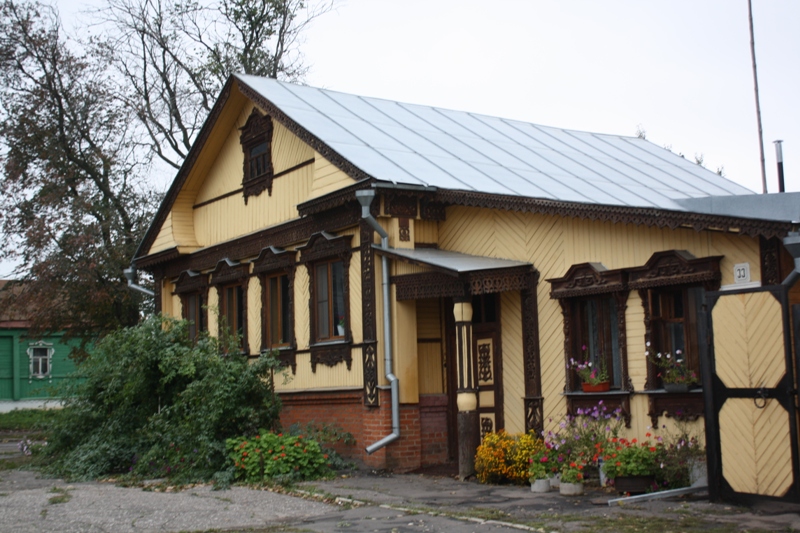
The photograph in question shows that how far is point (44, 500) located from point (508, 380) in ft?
20.9

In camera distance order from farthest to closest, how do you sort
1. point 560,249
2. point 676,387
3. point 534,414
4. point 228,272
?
1. point 228,272
2. point 534,414
3. point 560,249
4. point 676,387

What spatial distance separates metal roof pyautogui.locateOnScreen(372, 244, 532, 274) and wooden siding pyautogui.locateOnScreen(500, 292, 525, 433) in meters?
0.59

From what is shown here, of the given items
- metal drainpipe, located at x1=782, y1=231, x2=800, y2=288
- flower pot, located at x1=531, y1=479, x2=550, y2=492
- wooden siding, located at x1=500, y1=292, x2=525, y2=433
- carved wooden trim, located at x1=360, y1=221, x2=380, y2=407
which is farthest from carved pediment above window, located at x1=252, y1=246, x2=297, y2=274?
metal drainpipe, located at x1=782, y1=231, x2=800, y2=288

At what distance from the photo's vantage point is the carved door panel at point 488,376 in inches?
580

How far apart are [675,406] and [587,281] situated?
2.08 metres

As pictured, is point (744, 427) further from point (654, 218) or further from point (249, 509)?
point (249, 509)

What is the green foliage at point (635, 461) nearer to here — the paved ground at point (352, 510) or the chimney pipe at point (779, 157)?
the paved ground at point (352, 510)

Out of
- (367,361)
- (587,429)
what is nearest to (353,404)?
(367,361)

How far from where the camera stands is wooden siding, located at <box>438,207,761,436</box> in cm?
1173

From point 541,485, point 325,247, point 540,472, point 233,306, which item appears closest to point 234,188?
point 233,306

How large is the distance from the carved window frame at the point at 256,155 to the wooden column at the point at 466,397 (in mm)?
6555

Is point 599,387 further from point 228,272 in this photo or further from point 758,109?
point 758,109

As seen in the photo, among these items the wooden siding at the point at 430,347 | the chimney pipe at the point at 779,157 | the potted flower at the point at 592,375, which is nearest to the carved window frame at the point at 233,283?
the wooden siding at the point at 430,347

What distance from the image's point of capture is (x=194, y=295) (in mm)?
22312
